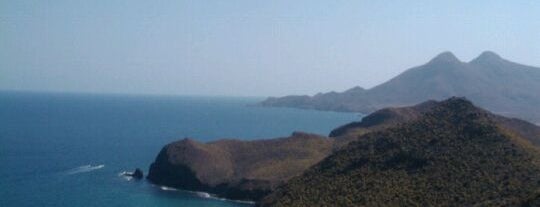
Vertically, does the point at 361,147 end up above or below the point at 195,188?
above

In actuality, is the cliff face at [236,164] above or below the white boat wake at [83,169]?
above

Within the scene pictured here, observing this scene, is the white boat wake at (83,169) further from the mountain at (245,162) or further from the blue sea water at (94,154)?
the mountain at (245,162)

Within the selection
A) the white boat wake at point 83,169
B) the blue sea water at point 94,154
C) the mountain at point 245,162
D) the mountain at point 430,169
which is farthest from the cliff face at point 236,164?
the mountain at point 430,169

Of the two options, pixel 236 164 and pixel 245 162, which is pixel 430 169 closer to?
pixel 245 162

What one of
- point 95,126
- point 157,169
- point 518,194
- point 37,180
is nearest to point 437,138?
point 518,194

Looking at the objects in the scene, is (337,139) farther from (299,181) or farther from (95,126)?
(95,126)

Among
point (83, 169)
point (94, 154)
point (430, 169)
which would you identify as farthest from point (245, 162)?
point (430, 169)
